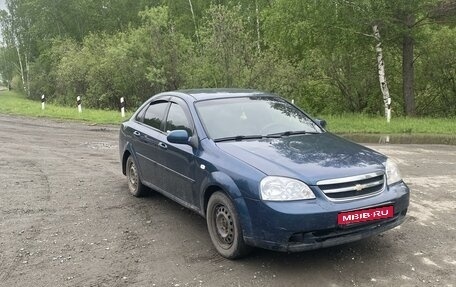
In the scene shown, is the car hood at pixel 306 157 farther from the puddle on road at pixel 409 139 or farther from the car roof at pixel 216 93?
the puddle on road at pixel 409 139

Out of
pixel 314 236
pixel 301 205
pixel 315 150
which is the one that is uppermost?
pixel 315 150

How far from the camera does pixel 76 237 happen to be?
5688mm

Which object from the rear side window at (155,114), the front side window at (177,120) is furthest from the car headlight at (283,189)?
the rear side window at (155,114)

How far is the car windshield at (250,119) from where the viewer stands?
5.59m

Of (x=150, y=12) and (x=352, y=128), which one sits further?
(x=150, y=12)

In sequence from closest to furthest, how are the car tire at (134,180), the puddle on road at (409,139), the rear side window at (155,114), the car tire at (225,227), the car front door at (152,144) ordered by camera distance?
the car tire at (225,227), the car front door at (152,144), the rear side window at (155,114), the car tire at (134,180), the puddle on road at (409,139)

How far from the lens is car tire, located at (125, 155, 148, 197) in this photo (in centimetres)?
720

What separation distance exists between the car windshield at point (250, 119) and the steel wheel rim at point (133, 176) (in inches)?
74.1

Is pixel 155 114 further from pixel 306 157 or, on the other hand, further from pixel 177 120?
pixel 306 157

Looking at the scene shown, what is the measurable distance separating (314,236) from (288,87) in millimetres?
18016

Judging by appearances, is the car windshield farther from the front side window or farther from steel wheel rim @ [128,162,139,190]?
steel wheel rim @ [128,162,139,190]

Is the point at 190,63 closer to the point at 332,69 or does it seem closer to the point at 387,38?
the point at 332,69

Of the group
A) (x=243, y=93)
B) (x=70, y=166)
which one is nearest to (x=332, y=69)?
(x=70, y=166)

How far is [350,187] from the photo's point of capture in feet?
14.8
